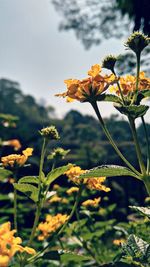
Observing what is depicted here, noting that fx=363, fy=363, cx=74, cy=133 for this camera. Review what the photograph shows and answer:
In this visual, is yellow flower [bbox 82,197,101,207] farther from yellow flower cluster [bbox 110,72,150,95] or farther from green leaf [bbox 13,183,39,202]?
yellow flower cluster [bbox 110,72,150,95]

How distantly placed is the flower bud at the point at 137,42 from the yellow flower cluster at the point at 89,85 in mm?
143

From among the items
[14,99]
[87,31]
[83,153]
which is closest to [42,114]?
[14,99]

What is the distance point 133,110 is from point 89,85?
18cm

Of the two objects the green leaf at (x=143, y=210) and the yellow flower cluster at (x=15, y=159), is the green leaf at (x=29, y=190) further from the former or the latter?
the green leaf at (x=143, y=210)

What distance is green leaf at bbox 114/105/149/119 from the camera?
101cm

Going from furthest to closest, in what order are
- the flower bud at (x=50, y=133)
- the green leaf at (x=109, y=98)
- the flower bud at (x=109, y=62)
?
the flower bud at (x=50, y=133) < the flower bud at (x=109, y=62) < the green leaf at (x=109, y=98)

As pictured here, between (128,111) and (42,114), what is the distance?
4530 cm

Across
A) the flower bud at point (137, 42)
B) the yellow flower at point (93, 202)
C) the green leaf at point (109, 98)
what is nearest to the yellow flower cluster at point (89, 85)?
the green leaf at point (109, 98)

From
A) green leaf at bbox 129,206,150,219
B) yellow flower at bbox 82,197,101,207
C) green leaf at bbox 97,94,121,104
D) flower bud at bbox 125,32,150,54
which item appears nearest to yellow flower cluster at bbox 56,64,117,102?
green leaf at bbox 97,94,121,104

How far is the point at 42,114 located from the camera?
46.1 m

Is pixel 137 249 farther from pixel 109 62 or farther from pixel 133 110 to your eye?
pixel 109 62

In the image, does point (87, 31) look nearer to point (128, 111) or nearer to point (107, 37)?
point (107, 37)

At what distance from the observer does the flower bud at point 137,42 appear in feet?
3.86

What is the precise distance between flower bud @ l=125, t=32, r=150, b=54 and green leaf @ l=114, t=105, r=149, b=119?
25 centimetres
